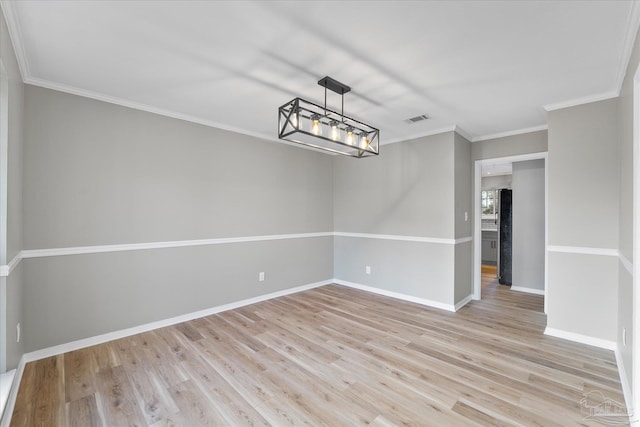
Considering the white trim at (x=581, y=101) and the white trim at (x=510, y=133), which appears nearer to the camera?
the white trim at (x=581, y=101)

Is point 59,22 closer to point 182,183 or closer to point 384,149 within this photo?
point 182,183

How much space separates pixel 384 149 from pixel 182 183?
3.16 m

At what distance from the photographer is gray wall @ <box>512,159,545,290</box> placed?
4914mm

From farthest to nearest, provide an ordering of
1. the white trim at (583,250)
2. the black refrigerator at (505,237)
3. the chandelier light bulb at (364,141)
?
the black refrigerator at (505,237)
the chandelier light bulb at (364,141)
the white trim at (583,250)

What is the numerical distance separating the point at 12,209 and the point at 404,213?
4365mm

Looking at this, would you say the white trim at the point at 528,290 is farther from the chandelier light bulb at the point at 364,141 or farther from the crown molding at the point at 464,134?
the chandelier light bulb at the point at 364,141

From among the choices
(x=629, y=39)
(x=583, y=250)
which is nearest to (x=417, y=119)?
(x=629, y=39)

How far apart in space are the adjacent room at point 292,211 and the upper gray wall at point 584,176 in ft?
0.07

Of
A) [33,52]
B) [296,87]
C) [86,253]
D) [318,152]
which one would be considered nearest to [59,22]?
[33,52]

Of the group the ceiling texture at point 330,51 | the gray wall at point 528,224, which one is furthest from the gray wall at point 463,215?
the gray wall at point 528,224

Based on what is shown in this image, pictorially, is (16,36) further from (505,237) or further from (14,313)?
(505,237)

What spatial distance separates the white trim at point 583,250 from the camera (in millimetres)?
2846

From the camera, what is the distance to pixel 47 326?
2.67 meters

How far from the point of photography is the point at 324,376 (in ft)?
7.89
